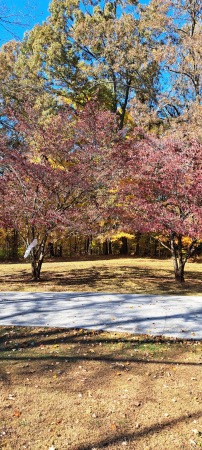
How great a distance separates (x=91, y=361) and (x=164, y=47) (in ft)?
45.5

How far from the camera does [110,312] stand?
6141 millimetres

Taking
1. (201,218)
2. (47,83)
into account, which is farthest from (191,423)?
(47,83)

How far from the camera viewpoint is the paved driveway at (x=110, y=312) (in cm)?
527

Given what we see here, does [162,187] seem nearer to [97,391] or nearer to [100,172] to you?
[100,172]

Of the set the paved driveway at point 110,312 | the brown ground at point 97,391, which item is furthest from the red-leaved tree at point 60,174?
the brown ground at point 97,391

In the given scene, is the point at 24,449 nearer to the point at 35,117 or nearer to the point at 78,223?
the point at 78,223

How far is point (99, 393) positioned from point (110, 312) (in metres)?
2.86

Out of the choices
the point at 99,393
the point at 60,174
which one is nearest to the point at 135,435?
the point at 99,393

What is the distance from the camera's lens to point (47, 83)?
698 inches

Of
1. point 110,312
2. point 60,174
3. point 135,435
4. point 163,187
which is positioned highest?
point 60,174

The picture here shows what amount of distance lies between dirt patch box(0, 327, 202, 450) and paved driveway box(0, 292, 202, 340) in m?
0.45

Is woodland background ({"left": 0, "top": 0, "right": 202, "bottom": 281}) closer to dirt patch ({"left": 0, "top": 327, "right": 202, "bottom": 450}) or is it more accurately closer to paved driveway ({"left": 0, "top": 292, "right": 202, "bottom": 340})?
paved driveway ({"left": 0, "top": 292, "right": 202, "bottom": 340})

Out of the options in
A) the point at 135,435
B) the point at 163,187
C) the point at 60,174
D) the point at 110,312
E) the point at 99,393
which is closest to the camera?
the point at 135,435

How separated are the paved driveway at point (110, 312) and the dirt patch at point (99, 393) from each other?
0.45 meters
